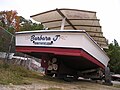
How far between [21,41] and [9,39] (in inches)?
25.4

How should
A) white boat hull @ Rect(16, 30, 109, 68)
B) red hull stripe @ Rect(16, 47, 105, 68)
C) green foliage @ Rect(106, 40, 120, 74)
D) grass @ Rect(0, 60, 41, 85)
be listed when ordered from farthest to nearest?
green foliage @ Rect(106, 40, 120, 74) → white boat hull @ Rect(16, 30, 109, 68) → red hull stripe @ Rect(16, 47, 105, 68) → grass @ Rect(0, 60, 41, 85)

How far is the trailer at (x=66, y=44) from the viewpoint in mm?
8305

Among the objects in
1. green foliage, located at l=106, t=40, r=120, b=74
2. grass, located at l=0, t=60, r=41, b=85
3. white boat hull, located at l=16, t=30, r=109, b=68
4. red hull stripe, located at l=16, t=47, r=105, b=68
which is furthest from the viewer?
green foliage, located at l=106, t=40, r=120, b=74

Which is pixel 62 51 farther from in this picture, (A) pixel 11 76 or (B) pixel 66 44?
(A) pixel 11 76

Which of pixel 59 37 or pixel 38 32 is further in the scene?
pixel 38 32

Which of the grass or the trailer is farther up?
the trailer

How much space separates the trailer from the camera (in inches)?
327

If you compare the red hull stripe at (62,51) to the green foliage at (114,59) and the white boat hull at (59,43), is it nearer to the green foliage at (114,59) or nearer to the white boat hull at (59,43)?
the white boat hull at (59,43)

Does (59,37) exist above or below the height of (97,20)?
below

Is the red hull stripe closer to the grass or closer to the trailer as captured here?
the trailer

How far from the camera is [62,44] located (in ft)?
27.6

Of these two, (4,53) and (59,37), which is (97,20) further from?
(4,53)

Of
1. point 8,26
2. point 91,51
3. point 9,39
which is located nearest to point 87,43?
point 91,51

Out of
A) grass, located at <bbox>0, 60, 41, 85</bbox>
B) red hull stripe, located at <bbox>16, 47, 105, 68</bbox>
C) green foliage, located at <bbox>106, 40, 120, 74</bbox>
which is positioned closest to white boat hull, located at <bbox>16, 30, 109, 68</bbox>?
red hull stripe, located at <bbox>16, 47, 105, 68</bbox>
